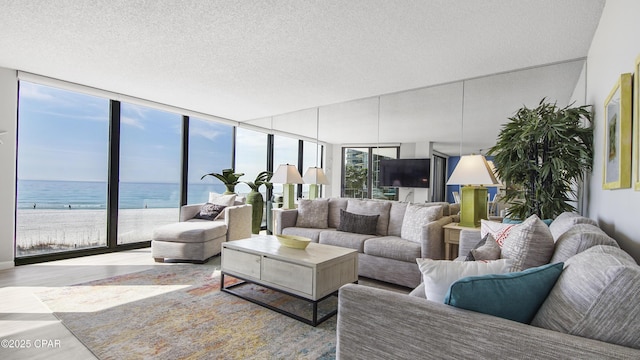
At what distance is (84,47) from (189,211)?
2.52m

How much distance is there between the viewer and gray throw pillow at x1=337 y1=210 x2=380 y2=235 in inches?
148

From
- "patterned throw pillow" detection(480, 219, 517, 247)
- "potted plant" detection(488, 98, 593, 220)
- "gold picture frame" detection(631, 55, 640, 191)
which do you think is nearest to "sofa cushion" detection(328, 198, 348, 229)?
"potted plant" detection(488, 98, 593, 220)

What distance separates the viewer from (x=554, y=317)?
0.92 m

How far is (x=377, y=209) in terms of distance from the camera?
3.91m

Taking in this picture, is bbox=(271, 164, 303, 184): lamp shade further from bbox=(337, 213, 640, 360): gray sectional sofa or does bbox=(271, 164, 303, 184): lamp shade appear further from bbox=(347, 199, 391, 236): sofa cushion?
bbox=(337, 213, 640, 360): gray sectional sofa

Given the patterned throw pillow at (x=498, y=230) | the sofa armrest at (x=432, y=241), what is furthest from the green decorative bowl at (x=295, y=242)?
the patterned throw pillow at (x=498, y=230)

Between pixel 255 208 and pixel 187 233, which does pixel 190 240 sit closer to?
pixel 187 233

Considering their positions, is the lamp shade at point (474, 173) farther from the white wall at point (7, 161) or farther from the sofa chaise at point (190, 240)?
the white wall at point (7, 161)

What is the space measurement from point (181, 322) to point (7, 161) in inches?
128

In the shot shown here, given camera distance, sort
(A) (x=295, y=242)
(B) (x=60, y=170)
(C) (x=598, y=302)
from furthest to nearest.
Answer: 1. (B) (x=60, y=170)
2. (A) (x=295, y=242)
3. (C) (x=598, y=302)

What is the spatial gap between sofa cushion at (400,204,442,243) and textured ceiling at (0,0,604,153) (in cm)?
151

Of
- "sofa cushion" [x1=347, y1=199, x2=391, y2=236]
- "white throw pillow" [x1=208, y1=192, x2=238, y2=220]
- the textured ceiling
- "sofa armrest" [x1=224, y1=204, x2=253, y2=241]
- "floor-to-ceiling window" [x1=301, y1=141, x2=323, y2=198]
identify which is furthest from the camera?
"floor-to-ceiling window" [x1=301, y1=141, x2=323, y2=198]

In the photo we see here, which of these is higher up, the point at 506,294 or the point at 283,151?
the point at 283,151

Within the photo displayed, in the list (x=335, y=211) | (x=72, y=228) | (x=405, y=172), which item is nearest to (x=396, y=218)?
(x=335, y=211)
